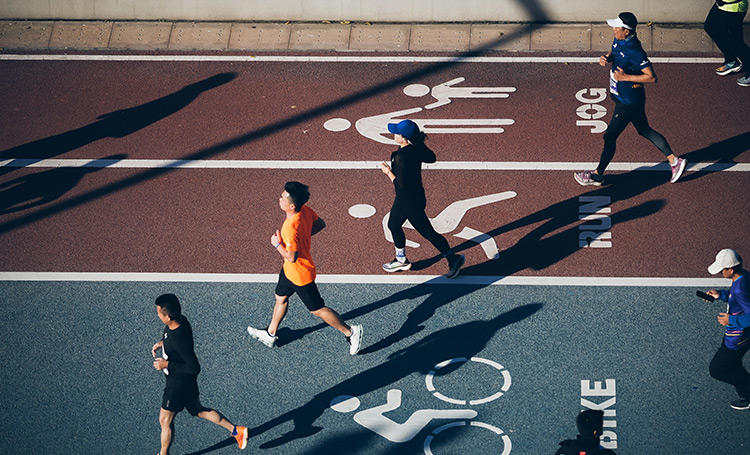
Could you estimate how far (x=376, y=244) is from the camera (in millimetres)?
9594

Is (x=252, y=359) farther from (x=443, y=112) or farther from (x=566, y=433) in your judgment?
(x=443, y=112)

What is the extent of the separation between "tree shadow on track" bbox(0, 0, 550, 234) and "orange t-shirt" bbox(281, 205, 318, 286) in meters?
3.92

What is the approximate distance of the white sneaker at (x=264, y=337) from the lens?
27.0 ft

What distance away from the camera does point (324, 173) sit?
1062 centimetres

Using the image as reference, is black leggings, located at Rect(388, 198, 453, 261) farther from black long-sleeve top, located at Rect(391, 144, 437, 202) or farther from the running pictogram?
the running pictogram

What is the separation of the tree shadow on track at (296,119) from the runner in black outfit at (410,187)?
10.9 ft

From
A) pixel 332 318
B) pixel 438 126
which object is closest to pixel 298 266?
pixel 332 318

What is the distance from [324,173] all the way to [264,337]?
306 centimetres

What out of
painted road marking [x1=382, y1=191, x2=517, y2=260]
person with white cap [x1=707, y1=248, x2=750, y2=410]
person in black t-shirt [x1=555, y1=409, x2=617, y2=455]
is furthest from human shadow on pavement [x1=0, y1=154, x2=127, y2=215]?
person with white cap [x1=707, y1=248, x2=750, y2=410]

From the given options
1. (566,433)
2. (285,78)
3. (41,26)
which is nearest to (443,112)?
(285,78)

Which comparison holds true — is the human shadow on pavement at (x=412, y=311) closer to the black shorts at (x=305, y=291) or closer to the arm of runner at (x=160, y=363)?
the black shorts at (x=305, y=291)

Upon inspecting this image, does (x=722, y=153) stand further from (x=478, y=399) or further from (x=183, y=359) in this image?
(x=183, y=359)

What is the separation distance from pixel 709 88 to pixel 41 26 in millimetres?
10996

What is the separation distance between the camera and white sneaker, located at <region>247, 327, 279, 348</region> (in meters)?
8.22
